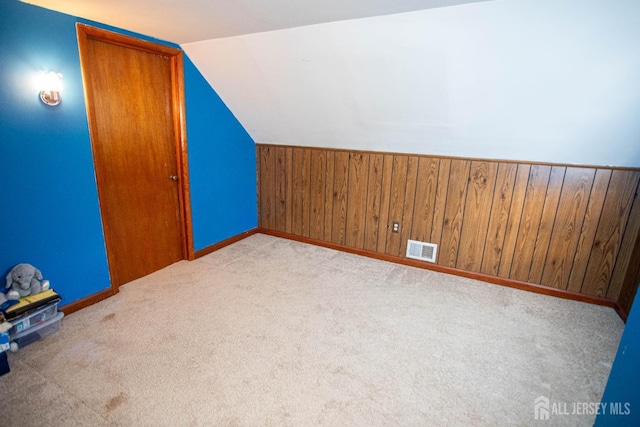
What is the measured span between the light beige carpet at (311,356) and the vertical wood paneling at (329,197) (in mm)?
853

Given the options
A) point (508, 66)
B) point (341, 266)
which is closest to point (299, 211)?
point (341, 266)

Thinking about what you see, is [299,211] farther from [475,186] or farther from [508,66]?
[508,66]

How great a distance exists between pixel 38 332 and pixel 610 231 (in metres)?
4.06

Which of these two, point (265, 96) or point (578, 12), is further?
point (265, 96)

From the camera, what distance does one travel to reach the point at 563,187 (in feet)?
8.41

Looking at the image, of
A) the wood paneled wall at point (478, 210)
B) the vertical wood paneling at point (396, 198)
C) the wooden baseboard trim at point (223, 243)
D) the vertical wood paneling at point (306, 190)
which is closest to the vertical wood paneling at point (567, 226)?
the wood paneled wall at point (478, 210)

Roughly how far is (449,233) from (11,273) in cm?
329

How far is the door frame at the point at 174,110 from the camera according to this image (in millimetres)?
2262

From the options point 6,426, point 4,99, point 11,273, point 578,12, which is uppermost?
point 578,12

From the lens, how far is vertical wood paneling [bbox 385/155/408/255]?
3154 mm

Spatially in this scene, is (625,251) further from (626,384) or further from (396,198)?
(626,384)

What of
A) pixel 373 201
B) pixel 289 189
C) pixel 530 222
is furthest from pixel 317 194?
pixel 530 222

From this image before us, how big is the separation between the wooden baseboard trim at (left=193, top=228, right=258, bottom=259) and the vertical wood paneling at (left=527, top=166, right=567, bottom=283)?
2976mm

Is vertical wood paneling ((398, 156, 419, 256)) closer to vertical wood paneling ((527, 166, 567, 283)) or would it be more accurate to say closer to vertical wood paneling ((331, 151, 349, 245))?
vertical wood paneling ((331, 151, 349, 245))
